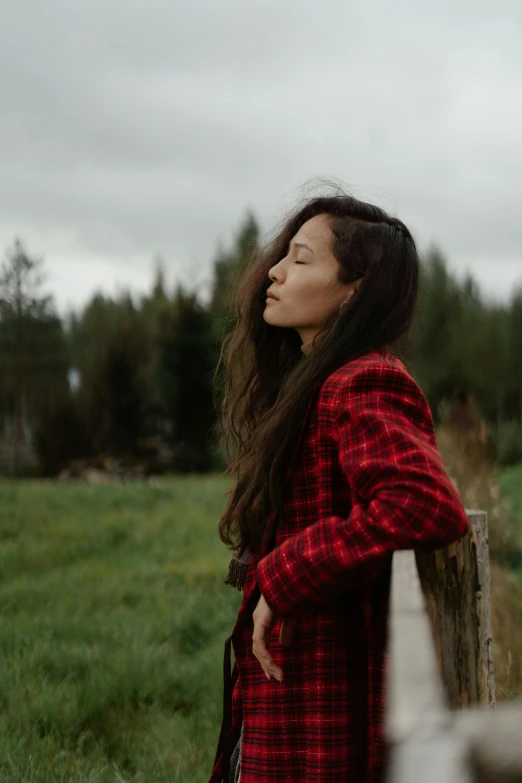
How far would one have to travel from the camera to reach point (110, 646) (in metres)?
5.18

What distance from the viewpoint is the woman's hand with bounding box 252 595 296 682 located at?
5.39 ft

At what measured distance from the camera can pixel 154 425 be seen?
34.3 m

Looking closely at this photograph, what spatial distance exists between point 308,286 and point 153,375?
33709 mm

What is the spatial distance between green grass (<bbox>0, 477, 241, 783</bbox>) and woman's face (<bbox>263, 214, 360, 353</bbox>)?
2.26 m

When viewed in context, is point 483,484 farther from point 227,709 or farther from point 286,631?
point 286,631

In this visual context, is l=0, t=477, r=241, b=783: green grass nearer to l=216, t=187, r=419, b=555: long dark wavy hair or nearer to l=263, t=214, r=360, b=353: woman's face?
l=216, t=187, r=419, b=555: long dark wavy hair

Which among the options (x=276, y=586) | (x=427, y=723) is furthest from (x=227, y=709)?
(x=427, y=723)

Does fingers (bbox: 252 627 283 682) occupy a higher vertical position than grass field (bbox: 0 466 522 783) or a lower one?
higher

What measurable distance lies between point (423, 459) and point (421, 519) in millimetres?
117

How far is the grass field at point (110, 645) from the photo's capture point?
3.67 meters

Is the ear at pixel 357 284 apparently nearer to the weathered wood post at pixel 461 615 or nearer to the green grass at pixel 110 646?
the weathered wood post at pixel 461 615

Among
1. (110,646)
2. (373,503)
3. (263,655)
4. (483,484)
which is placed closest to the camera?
(373,503)

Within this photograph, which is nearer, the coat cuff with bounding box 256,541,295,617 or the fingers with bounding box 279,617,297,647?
the coat cuff with bounding box 256,541,295,617

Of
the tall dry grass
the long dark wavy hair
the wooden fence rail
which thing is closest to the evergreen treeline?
the tall dry grass
